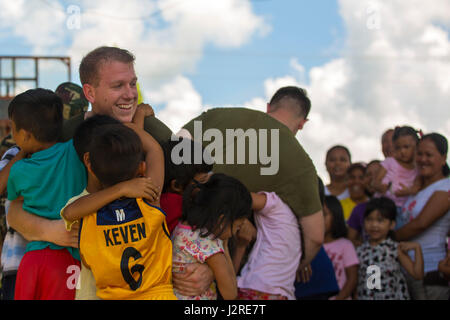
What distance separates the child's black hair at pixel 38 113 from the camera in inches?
95.6

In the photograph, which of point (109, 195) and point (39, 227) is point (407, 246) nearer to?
point (109, 195)

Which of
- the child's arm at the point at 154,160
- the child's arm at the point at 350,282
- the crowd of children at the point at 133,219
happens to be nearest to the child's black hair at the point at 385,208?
the child's arm at the point at 350,282

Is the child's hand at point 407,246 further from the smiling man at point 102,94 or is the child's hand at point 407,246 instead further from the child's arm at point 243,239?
the smiling man at point 102,94

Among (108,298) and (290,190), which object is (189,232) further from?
(290,190)

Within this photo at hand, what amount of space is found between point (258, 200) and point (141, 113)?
2.62 ft

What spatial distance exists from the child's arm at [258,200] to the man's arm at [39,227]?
100 centimetres

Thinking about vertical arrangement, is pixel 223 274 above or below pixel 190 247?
below

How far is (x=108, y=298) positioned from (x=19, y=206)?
633mm

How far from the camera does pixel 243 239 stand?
300 centimetres

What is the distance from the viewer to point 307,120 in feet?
12.3

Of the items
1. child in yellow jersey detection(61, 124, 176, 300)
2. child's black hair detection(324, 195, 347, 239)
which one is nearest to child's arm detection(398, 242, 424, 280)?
child's black hair detection(324, 195, 347, 239)

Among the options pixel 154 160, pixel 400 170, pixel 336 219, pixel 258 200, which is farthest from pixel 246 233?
pixel 400 170

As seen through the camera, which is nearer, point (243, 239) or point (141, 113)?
point (141, 113)
